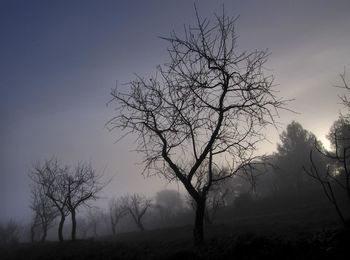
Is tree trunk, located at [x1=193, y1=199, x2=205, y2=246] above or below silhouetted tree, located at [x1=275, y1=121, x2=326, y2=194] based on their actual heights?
below

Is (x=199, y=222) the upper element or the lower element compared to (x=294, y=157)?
lower

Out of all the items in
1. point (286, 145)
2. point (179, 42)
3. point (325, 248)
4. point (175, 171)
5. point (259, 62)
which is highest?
point (286, 145)

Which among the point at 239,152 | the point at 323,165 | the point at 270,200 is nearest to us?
the point at 239,152

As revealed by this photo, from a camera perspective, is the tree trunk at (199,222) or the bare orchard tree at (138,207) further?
the bare orchard tree at (138,207)

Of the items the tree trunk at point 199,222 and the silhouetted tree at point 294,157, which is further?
the silhouetted tree at point 294,157

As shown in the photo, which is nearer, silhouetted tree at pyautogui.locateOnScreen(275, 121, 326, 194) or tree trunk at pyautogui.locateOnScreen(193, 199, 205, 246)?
tree trunk at pyautogui.locateOnScreen(193, 199, 205, 246)

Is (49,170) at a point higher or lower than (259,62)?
higher

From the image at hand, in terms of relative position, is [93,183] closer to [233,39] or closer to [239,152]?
[239,152]

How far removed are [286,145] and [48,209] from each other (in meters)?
55.9

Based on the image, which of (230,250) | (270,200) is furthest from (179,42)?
(270,200)

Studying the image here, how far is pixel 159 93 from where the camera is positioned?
13.3 m

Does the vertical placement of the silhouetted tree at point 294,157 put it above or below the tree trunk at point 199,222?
above

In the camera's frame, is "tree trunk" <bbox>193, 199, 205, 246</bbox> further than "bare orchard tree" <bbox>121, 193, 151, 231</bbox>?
No

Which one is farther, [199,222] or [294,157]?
[294,157]
